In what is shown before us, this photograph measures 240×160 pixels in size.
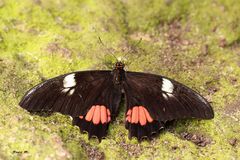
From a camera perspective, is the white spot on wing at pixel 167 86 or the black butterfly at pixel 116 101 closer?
the black butterfly at pixel 116 101

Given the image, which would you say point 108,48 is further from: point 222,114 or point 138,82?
point 222,114

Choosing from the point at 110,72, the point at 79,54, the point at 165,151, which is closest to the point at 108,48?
the point at 79,54

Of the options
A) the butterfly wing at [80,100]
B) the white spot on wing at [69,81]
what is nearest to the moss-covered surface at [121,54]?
the butterfly wing at [80,100]

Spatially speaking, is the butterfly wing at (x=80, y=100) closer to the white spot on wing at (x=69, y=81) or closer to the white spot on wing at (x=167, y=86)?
the white spot on wing at (x=69, y=81)

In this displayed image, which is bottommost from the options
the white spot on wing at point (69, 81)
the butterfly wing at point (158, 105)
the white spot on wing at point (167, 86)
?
the butterfly wing at point (158, 105)

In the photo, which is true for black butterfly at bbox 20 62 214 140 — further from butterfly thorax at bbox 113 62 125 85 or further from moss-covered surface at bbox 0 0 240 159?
moss-covered surface at bbox 0 0 240 159

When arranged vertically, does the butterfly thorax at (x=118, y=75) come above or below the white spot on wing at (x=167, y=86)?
above

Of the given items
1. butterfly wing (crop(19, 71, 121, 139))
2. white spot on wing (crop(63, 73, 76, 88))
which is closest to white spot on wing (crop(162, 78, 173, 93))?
butterfly wing (crop(19, 71, 121, 139))
